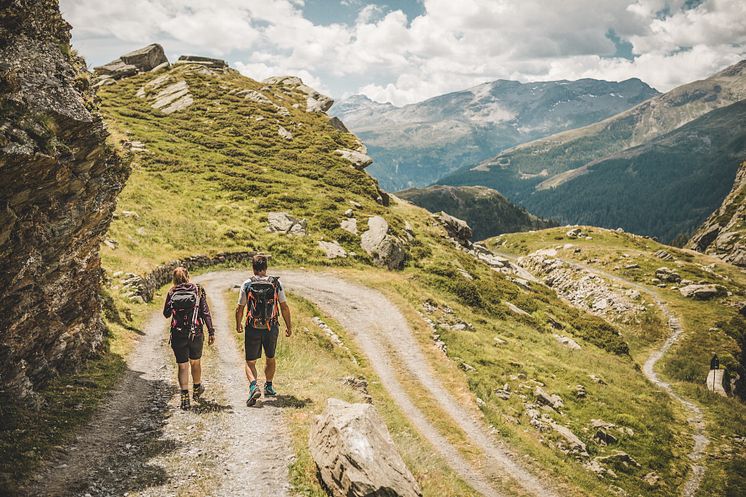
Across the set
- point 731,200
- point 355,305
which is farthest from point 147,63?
point 731,200

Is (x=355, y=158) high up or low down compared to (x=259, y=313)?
up

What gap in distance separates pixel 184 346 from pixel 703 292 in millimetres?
90157

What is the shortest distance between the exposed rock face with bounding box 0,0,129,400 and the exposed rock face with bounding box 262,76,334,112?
83114 mm

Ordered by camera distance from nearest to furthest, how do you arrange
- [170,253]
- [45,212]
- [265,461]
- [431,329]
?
1. [265,461]
2. [45,212]
3. [431,329]
4. [170,253]

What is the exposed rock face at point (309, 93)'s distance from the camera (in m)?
95.4

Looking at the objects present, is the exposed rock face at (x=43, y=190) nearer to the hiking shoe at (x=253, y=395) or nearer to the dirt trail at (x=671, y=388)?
the hiking shoe at (x=253, y=395)

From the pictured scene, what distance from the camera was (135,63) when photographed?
349 ft

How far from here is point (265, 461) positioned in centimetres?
1034

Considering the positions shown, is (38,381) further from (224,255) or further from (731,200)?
(731,200)

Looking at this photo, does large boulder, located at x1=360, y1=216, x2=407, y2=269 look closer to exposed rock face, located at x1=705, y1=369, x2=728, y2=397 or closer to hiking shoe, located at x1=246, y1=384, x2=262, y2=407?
hiking shoe, located at x1=246, y1=384, x2=262, y2=407

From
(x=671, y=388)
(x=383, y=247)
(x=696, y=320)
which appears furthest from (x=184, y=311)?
(x=696, y=320)

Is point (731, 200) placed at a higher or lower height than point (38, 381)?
higher

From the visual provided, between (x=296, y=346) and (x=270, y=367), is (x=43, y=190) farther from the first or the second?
(x=296, y=346)

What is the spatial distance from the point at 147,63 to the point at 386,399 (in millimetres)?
115334
